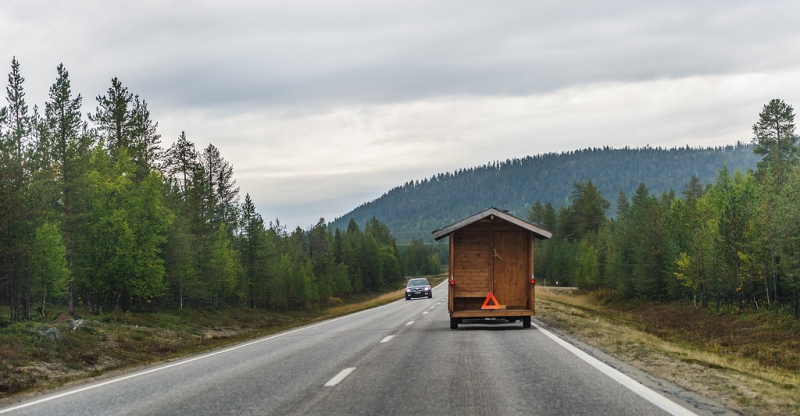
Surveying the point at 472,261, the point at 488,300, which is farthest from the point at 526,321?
the point at 472,261

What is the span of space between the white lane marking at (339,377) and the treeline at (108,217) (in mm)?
15377

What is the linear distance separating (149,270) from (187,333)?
7.90m

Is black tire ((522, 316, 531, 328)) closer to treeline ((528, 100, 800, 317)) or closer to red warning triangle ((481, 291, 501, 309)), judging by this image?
red warning triangle ((481, 291, 501, 309))

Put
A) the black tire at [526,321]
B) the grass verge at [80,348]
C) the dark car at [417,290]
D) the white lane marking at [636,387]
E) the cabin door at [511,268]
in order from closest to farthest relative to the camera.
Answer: the white lane marking at [636,387], the grass verge at [80,348], the black tire at [526,321], the cabin door at [511,268], the dark car at [417,290]

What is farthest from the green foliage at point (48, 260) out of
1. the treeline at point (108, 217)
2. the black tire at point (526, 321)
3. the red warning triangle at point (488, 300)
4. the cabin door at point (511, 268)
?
the black tire at point (526, 321)

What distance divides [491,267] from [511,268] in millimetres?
639

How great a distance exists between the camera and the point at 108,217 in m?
35.5

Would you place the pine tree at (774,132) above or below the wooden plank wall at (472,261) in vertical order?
above

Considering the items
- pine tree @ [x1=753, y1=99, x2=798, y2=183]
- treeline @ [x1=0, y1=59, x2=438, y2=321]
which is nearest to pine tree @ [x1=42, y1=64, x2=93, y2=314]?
treeline @ [x1=0, y1=59, x2=438, y2=321]

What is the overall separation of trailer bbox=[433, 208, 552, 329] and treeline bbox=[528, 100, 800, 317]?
20872 millimetres

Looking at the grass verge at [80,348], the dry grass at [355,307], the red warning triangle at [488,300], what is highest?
the red warning triangle at [488,300]

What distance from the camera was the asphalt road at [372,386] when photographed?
7.44m

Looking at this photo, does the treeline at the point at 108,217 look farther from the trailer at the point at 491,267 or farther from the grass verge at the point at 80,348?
the trailer at the point at 491,267

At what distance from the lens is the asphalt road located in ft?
24.4
